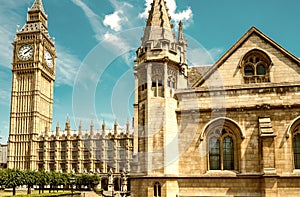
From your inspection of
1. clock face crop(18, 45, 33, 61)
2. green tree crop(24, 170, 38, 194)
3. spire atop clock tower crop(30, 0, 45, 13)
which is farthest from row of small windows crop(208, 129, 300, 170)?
spire atop clock tower crop(30, 0, 45, 13)

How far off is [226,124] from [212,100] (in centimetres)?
154

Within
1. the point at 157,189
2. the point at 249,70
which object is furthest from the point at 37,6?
the point at 157,189

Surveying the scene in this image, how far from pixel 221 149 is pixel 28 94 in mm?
92077

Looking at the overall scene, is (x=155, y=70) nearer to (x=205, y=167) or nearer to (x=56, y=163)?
(x=205, y=167)

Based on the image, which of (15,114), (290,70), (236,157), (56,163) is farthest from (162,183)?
(15,114)

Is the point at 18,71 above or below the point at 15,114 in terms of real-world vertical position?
above

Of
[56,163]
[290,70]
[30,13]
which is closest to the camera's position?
[290,70]

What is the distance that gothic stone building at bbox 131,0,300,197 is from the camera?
18.2 meters

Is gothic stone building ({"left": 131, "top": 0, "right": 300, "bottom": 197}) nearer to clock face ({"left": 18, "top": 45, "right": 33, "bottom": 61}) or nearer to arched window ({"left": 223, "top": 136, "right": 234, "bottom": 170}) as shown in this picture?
arched window ({"left": 223, "top": 136, "right": 234, "bottom": 170})

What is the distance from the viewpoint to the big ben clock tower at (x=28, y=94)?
97.8m

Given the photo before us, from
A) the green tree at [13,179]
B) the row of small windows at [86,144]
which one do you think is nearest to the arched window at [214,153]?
the green tree at [13,179]

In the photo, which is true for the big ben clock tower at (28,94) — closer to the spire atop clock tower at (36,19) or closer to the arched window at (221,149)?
the spire atop clock tower at (36,19)

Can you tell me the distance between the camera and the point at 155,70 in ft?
65.4

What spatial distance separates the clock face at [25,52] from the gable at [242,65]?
91.3 m
